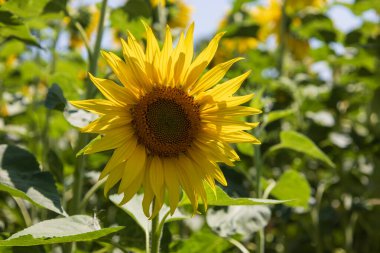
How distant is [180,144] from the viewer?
59.4 inches

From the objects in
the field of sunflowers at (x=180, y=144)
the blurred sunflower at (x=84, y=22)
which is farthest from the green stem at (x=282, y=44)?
the blurred sunflower at (x=84, y=22)

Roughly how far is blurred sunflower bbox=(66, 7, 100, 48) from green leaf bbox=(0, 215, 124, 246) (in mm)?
785

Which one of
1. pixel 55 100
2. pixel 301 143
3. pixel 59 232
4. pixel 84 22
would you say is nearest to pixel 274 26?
pixel 84 22

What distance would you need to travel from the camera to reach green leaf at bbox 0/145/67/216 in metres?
1.36

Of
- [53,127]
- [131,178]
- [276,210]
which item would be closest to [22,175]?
[131,178]

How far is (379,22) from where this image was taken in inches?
139

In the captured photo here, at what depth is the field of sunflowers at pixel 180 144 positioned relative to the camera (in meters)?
1.38

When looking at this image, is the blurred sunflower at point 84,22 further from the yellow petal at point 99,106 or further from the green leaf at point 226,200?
the green leaf at point 226,200

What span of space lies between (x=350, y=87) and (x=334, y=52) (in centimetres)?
26

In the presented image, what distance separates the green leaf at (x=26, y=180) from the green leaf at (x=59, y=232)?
0.04 metres

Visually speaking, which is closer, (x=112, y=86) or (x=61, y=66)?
(x=112, y=86)

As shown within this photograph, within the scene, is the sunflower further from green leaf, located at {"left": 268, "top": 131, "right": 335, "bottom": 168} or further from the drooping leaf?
green leaf, located at {"left": 268, "top": 131, "right": 335, "bottom": 168}

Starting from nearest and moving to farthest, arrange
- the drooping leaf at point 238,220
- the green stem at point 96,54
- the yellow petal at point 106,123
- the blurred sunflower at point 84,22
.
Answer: the yellow petal at point 106,123
the drooping leaf at point 238,220
the green stem at point 96,54
the blurred sunflower at point 84,22

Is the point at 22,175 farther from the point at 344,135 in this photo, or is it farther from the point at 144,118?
the point at 344,135
